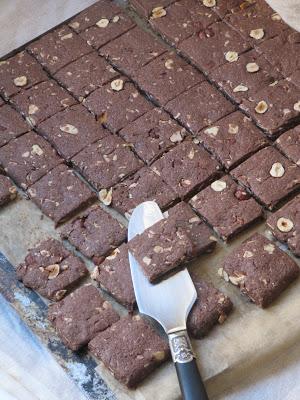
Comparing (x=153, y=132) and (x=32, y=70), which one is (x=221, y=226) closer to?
(x=153, y=132)

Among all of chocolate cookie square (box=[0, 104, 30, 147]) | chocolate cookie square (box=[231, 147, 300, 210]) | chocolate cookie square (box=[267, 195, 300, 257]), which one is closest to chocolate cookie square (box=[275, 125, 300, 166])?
chocolate cookie square (box=[231, 147, 300, 210])

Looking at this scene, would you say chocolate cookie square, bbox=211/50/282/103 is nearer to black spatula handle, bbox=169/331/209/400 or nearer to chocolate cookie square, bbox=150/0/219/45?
chocolate cookie square, bbox=150/0/219/45

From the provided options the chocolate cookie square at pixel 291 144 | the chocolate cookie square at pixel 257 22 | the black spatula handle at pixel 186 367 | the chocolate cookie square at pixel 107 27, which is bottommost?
the chocolate cookie square at pixel 291 144

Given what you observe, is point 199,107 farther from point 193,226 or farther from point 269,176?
point 193,226

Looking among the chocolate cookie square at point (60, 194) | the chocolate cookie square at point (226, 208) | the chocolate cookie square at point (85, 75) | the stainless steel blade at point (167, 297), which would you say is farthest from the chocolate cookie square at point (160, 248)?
the chocolate cookie square at point (85, 75)

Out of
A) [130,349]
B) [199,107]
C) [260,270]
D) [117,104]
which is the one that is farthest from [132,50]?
[130,349]

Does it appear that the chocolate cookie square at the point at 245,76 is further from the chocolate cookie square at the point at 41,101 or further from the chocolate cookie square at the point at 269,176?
the chocolate cookie square at the point at 41,101
